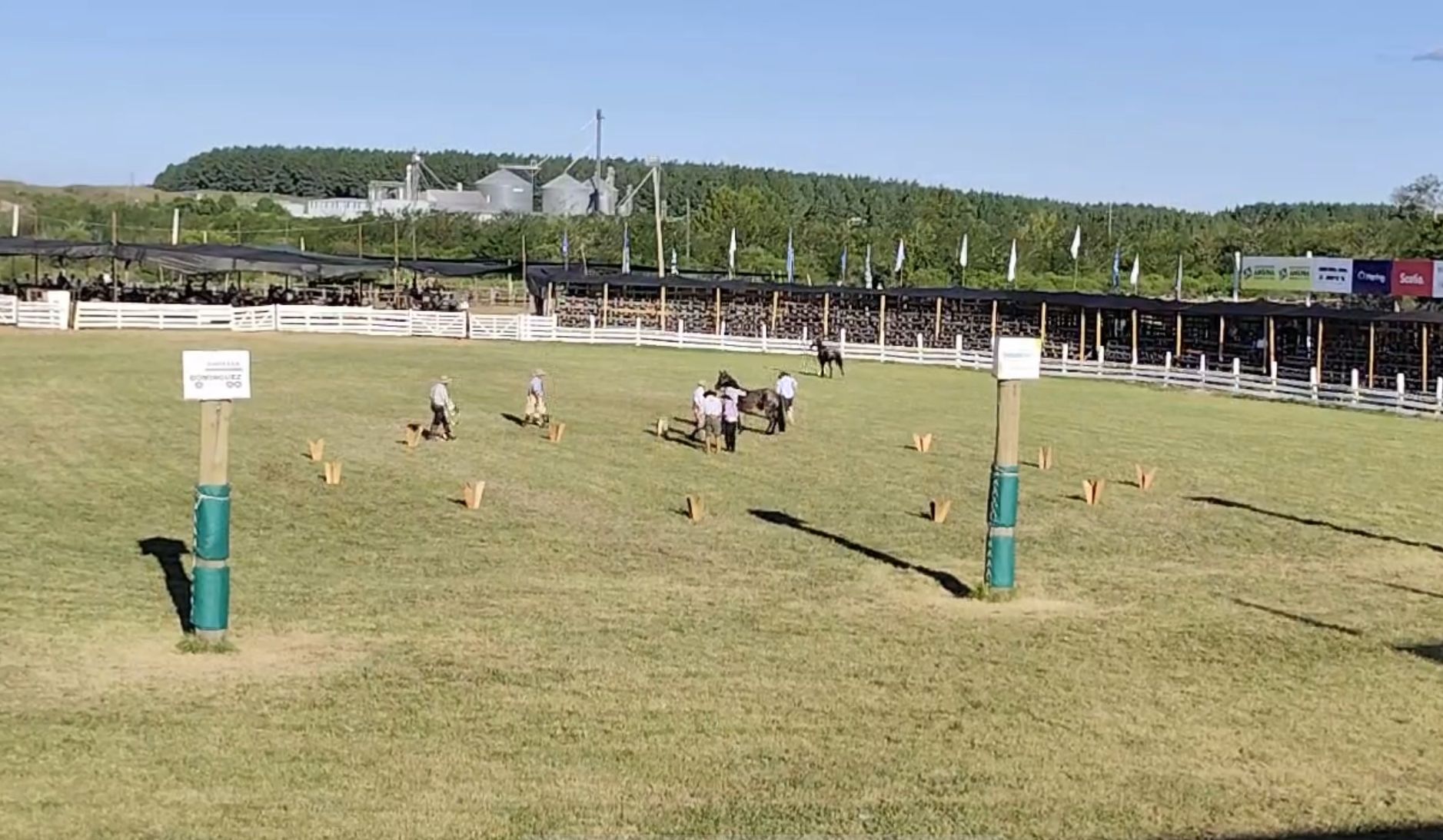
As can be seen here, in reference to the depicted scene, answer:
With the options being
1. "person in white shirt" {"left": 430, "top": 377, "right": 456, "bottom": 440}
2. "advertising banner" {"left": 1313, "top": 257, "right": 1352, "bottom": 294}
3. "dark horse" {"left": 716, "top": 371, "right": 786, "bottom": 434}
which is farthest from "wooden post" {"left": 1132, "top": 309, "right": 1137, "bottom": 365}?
"person in white shirt" {"left": 430, "top": 377, "right": 456, "bottom": 440}

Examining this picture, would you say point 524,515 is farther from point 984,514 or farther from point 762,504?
point 984,514

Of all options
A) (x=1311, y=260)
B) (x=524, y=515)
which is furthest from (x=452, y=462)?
(x=1311, y=260)

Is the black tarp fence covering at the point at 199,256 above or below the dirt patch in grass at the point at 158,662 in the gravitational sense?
above

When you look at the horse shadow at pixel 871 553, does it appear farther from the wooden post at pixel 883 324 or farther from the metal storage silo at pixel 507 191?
the metal storage silo at pixel 507 191

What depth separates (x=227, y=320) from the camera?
201 feet

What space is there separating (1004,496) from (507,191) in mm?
165858

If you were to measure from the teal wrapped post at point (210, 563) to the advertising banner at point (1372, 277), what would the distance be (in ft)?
190

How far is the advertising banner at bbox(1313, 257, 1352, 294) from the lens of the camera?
66000 millimetres

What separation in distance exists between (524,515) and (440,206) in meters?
151

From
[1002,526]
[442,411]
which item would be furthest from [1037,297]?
[1002,526]

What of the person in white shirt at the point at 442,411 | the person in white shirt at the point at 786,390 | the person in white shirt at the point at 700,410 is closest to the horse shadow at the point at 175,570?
the person in white shirt at the point at 442,411

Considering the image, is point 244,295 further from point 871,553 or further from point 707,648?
point 707,648

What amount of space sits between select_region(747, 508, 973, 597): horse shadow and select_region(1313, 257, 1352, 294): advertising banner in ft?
162

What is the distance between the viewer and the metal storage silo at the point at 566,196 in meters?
172
